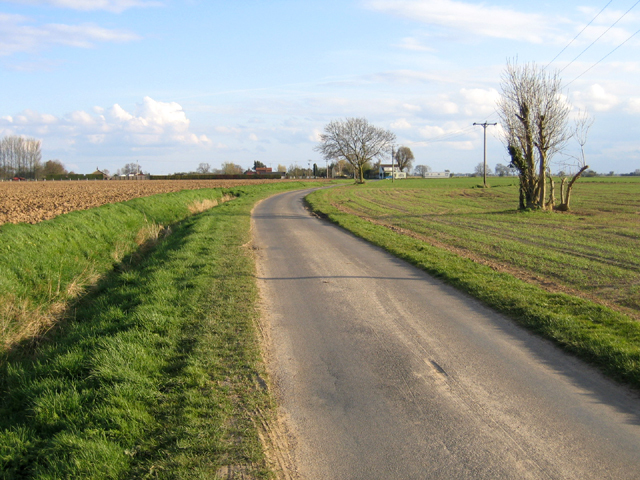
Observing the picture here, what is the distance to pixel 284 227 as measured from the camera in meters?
18.9

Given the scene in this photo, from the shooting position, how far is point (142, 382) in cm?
477

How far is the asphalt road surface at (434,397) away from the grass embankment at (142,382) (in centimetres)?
48

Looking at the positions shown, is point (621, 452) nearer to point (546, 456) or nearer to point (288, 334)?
point (546, 456)

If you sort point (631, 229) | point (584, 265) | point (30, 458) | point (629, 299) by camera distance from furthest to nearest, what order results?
point (631, 229) < point (584, 265) < point (629, 299) < point (30, 458)

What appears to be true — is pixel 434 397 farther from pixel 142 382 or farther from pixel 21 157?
pixel 21 157

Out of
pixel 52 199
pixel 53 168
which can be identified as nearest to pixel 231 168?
pixel 53 168

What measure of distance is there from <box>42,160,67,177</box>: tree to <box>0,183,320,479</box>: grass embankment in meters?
122

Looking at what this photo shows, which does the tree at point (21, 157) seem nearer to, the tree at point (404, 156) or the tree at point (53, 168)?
the tree at point (53, 168)

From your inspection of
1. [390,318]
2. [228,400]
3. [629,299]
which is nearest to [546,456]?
[228,400]

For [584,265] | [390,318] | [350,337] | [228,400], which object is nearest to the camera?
[228,400]

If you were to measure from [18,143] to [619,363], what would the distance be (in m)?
145

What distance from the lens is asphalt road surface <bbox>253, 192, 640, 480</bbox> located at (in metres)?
3.47

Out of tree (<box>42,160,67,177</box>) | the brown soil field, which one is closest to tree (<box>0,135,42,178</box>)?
tree (<box>42,160,67,177</box>)

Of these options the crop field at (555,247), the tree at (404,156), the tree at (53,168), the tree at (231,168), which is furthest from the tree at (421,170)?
the crop field at (555,247)
